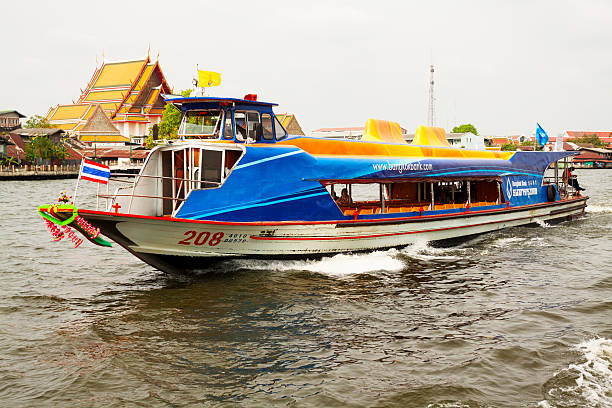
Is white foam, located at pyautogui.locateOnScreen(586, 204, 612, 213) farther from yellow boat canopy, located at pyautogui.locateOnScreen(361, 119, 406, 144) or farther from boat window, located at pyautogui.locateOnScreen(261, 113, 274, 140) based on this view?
boat window, located at pyautogui.locateOnScreen(261, 113, 274, 140)

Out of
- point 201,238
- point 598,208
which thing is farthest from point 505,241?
point 598,208

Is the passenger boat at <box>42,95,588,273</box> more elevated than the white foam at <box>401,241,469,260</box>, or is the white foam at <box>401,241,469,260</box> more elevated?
the passenger boat at <box>42,95,588,273</box>

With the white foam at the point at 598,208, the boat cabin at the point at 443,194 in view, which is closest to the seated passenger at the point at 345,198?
the boat cabin at the point at 443,194

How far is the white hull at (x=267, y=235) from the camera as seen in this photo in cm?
1070

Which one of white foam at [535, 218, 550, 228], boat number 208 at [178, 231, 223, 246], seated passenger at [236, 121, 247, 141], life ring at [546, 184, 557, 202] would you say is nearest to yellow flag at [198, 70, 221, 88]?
seated passenger at [236, 121, 247, 141]

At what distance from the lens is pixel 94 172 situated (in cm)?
1005

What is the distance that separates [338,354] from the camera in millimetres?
8023

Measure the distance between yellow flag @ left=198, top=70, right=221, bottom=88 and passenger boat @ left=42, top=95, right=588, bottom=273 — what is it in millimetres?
1000

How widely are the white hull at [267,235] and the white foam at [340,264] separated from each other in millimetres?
230

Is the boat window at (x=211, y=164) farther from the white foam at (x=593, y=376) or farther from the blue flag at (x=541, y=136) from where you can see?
the blue flag at (x=541, y=136)

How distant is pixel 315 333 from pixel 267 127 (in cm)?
566

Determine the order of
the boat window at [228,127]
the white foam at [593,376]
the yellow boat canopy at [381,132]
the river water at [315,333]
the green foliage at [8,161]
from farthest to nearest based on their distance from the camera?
the green foliage at [8,161]
the yellow boat canopy at [381,132]
the boat window at [228,127]
the river water at [315,333]
the white foam at [593,376]

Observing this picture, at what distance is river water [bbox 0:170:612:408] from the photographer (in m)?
6.88

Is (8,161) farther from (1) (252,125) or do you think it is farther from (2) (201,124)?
(1) (252,125)
